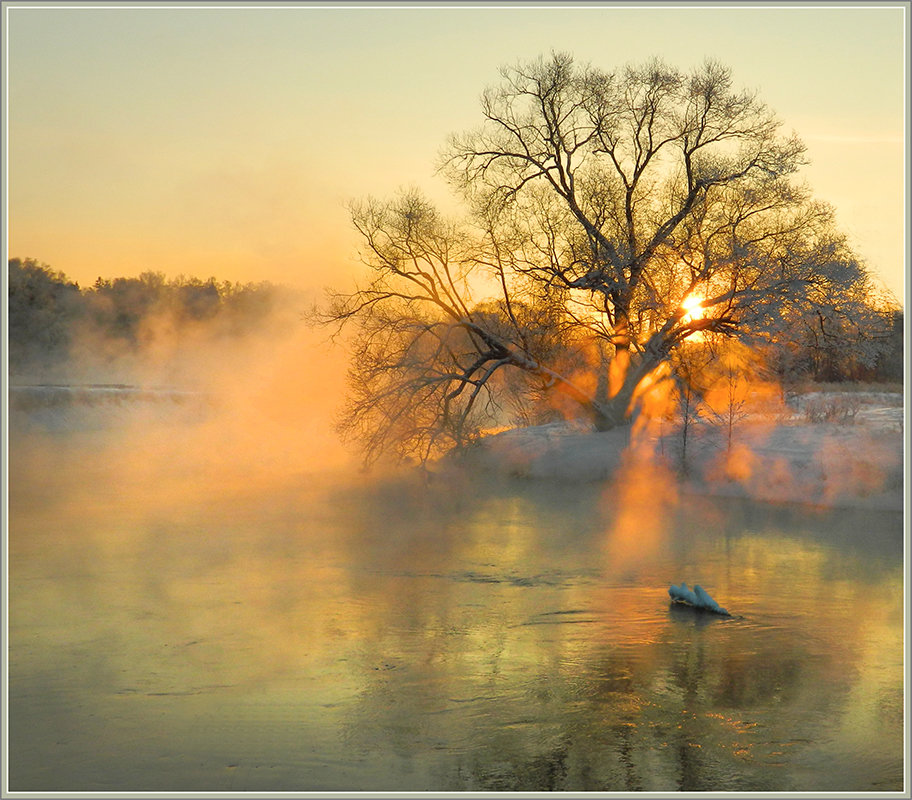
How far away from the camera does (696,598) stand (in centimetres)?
1104

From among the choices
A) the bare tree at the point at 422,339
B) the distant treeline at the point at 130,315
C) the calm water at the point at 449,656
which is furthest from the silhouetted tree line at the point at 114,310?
the calm water at the point at 449,656

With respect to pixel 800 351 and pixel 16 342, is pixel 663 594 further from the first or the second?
pixel 16 342

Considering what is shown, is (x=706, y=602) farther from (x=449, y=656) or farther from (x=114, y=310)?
(x=114, y=310)

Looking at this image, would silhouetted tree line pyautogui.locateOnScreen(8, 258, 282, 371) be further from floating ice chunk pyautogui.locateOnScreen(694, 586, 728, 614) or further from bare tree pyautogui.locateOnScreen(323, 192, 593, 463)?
floating ice chunk pyautogui.locateOnScreen(694, 586, 728, 614)

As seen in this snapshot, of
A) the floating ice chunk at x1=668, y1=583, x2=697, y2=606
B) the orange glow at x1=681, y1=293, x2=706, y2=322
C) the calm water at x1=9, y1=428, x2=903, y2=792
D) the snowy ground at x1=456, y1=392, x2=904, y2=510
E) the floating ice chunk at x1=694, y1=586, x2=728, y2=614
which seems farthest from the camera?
the orange glow at x1=681, y1=293, x2=706, y2=322

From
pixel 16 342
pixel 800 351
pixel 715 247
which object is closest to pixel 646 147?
pixel 715 247

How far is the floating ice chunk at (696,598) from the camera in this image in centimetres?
1092

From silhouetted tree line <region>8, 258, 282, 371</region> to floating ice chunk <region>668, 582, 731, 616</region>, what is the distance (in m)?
43.4

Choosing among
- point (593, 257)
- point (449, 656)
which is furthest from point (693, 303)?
point (449, 656)

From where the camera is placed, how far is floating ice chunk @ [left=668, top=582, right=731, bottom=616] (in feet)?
35.8

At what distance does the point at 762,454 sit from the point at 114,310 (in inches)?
1984

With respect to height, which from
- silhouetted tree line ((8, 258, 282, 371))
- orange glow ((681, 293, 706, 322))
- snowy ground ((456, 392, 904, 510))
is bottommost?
snowy ground ((456, 392, 904, 510))

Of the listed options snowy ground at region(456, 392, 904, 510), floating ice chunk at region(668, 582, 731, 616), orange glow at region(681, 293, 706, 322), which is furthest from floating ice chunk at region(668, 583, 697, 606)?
orange glow at region(681, 293, 706, 322)

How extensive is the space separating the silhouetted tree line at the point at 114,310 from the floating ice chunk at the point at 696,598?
1707 inches
